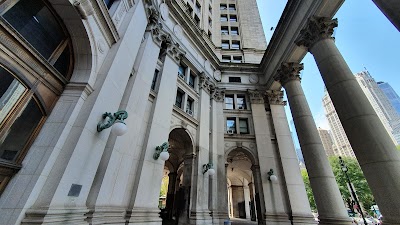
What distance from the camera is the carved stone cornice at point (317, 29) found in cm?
1166

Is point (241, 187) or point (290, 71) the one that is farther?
point (241, 187)

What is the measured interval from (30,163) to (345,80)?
13481mm

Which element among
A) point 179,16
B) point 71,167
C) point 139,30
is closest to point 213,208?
point 71,167

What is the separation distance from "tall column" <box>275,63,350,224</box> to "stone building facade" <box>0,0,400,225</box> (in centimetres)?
Answer: 7

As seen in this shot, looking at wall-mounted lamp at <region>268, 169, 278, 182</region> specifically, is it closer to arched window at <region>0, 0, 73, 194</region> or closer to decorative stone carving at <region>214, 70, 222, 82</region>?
decorative stone carving at <region>214, 70, 222, 82</region>

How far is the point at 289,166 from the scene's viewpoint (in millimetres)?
16266

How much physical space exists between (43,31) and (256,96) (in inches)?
749

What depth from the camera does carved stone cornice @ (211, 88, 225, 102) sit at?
2009cm

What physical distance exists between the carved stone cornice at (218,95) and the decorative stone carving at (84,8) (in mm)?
14496

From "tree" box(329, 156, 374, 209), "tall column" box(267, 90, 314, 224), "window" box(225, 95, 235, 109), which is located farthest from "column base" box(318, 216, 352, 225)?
"tree" box(329, 156, 374, 209)

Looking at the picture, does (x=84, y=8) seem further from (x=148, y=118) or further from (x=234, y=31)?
(x=234, y=31)

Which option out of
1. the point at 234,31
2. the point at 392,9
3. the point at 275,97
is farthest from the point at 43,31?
the point at 234,31

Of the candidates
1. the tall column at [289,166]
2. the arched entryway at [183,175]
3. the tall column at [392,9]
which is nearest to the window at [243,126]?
the tall column at [289,166]

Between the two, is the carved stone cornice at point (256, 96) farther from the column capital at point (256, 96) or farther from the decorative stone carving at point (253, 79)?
the decorative stone carving at point (253, 79)
